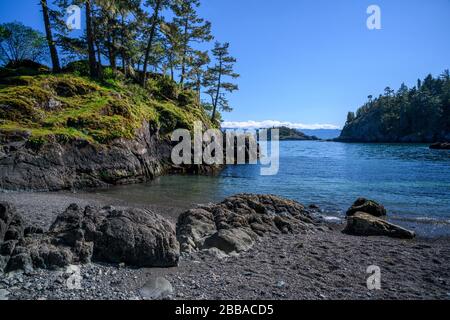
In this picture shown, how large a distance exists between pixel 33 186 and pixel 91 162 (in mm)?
4083

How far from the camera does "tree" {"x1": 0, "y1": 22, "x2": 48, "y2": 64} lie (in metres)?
29.9

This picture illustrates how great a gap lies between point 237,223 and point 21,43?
31.9 meters

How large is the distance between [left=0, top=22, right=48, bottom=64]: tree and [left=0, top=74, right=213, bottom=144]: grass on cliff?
8.62m

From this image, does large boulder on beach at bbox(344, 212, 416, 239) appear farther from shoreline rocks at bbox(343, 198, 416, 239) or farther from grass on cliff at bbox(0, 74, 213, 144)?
grass on cliff at bbox(0, 74, 213, 144)

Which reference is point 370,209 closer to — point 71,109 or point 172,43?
point 71,109

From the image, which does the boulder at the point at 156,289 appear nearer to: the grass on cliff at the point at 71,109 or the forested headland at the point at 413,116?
the grass on cliff at the point at 71,109

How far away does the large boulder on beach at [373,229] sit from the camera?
12750 mm

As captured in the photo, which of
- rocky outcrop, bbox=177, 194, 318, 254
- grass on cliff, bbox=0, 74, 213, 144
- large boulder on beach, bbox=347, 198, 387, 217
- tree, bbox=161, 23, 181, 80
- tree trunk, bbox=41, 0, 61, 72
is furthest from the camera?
tree, bbox=161, 23, 181, 80

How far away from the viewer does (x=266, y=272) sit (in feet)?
26.3

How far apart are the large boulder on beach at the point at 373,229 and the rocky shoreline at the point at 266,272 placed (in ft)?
1.58

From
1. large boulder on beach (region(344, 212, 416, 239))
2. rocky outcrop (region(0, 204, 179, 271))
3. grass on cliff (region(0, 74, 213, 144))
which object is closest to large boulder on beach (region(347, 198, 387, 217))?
large boulder on beach (region(344, 212, 416, 239))

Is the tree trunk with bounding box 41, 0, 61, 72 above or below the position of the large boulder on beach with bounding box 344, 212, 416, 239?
above

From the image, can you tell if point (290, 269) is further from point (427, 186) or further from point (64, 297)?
point (427, 186)

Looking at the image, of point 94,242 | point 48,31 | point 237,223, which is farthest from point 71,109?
point 94,242
